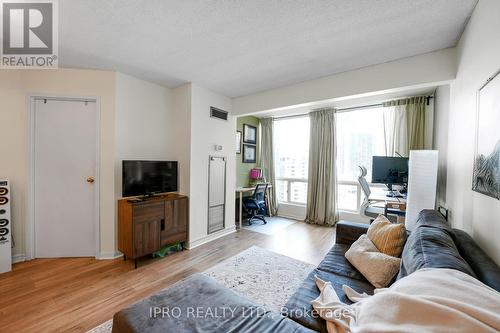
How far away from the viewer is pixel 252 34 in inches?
75.2

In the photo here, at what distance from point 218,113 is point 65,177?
2316 millimetres

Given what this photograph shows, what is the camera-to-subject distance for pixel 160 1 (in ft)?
5.03

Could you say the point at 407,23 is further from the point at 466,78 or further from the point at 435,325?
the point at 435,325

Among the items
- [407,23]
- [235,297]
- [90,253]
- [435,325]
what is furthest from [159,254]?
[407,23]

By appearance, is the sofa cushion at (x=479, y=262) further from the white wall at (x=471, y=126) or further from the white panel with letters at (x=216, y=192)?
the white panel with letters at (x=216, y=192)

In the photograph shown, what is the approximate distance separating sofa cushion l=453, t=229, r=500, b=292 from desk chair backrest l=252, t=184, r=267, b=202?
3.12 metres

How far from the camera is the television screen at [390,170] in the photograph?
10.0ft

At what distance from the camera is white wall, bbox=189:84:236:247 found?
3.15 meters

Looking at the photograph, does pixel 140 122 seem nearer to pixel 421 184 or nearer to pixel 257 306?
pixel 257 306

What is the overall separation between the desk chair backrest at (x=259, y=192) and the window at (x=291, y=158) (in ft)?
2.61

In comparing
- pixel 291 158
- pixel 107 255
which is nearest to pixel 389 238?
pixel 107 255

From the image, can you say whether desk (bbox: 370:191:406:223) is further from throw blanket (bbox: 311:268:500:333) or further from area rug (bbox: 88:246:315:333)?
throw blanket (bbox: 311:268:500:333)

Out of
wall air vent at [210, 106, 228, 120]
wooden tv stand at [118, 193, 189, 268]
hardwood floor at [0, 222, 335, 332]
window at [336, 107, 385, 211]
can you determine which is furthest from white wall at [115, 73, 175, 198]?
window at [336, 107, 385, 211]

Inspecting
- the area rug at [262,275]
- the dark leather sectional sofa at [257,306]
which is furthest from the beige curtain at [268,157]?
the dark leather sectional sofa at [257,306]
